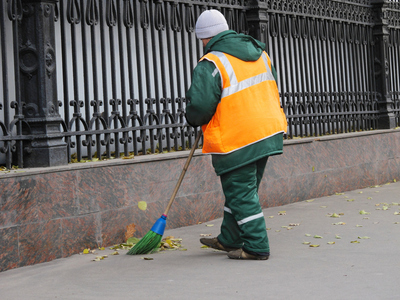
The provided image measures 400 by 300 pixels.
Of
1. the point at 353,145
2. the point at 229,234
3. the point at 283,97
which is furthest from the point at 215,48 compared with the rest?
the point at 353,145

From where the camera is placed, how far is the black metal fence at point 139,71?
590cm

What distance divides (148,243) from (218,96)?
1.39 m

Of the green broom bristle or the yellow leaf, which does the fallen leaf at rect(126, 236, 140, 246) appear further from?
the green broom bristle

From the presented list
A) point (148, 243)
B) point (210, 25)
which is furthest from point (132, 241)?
point (210, 25)

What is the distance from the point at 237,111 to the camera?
17.0ft

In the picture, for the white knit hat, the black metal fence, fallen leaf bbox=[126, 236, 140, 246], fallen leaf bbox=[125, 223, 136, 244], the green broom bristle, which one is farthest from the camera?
fallen leaf bbox=[125, 223, 136, 244]

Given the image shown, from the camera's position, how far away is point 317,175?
9086mm

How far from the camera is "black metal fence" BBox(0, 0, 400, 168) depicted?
19.4ft

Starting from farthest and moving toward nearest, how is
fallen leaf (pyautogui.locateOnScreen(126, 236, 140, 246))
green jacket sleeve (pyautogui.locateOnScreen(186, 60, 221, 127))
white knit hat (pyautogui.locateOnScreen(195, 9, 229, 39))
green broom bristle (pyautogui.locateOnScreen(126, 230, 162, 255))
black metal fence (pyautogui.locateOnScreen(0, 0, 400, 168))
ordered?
fallen leaf (pyautogui.locateOnScreen(126, 236, 140, 246)) < black metal fence (pyautogui.locateOnScreen(0, 0, 400, 168)) < green broom bristle (pyautogui.locateOnScreen(126, 230, 162, 255)) < white knit hat (pyautogui.locateOnScreen(195, 9, 229, 39)) < green jacket sleeve (pyautogui.locateOnScreen(186, 60, 221, 127))

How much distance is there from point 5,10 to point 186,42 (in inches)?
106

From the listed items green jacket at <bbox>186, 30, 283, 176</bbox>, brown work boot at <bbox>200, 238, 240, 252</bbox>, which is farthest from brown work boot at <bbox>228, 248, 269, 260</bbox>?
green jacket at <bbox>186, 30, 283, 176</bbox>

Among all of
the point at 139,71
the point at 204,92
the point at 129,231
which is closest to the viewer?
the point at 204,92

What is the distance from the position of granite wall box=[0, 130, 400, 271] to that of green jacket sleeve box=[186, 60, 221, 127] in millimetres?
1379

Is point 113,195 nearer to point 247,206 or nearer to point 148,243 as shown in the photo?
point 148,243
